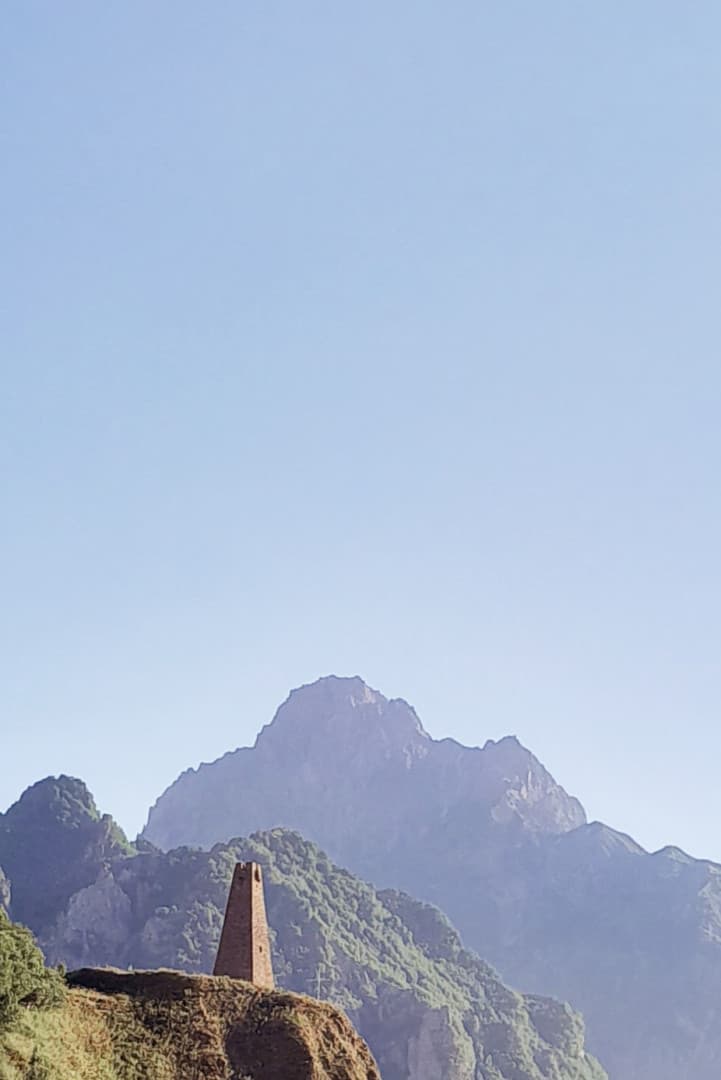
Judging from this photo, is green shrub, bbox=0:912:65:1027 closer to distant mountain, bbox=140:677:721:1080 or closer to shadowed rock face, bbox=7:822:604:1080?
shadowed rock face, bbox=7:822:604:1080

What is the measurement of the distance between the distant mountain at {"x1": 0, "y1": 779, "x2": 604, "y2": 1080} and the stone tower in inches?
2486

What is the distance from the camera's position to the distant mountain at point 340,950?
99.0 metres

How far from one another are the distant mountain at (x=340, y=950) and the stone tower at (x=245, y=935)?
63141mm

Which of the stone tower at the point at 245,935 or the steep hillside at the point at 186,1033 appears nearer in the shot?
the steep hillside at the point at 186,1033

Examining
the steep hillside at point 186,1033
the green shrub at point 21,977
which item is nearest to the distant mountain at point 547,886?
the steep hillside at point 186,1033

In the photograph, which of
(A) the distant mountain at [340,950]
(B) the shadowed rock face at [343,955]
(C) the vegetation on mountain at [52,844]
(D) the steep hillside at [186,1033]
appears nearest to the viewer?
(D) the steep hillside at [186,1033]

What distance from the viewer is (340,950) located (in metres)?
106

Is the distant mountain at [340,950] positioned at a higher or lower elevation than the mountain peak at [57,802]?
lower

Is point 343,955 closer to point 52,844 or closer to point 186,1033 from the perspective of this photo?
point 52,844

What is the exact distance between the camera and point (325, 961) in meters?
103

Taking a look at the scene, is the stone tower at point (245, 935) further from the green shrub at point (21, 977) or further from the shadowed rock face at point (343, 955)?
the shadowed rock face at point (343, 955)

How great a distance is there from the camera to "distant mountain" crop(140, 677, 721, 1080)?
147125 mm

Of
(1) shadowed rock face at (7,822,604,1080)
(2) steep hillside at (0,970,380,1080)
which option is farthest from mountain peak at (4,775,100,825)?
(2) steep hillside at (0,970,380,1080)

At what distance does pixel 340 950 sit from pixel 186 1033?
84513mm
